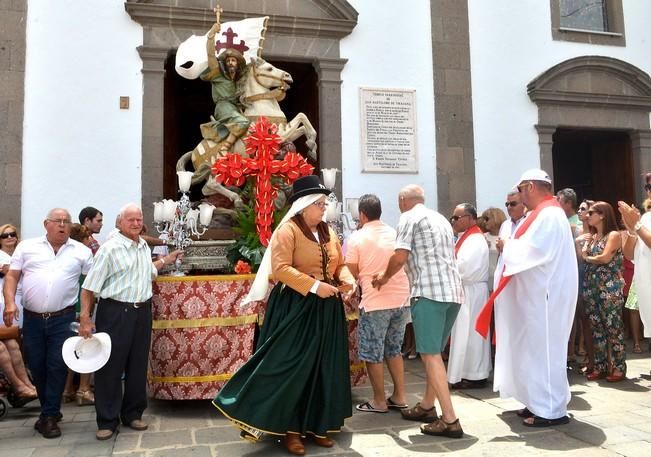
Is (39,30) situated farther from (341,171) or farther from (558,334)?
(558,334)

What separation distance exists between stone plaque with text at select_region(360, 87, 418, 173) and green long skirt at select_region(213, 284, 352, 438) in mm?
4946

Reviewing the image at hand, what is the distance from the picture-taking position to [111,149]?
7805 millimetres

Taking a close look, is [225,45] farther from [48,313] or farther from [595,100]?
[595,100]

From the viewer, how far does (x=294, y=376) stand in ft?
12.4

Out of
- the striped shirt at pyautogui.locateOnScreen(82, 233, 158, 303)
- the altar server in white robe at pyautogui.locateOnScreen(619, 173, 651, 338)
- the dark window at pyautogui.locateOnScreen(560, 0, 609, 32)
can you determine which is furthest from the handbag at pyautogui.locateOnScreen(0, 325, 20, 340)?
the dark window at pyautogui.locateOnScreen(560, 0, 609, 32)

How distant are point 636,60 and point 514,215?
5.89 meters

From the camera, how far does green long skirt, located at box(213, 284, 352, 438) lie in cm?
372

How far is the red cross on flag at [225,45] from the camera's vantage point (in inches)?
245

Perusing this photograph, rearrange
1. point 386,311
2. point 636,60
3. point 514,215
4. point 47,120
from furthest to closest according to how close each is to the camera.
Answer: point 636,60, point 47,120, point 514,215, point 386,311

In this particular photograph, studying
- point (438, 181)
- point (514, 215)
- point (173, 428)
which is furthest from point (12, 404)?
point (438, 181)

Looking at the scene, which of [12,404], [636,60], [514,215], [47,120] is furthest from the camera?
[636,60]

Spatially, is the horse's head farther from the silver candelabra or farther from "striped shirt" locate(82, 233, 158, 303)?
"striped shirt" locate(82, 233, 158, 303)

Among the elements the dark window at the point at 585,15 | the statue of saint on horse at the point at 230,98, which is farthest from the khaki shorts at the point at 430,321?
the dark window at the point at 585,15

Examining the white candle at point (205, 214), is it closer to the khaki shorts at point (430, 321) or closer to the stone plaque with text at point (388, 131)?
the khaki shorts at point (430, 321)
